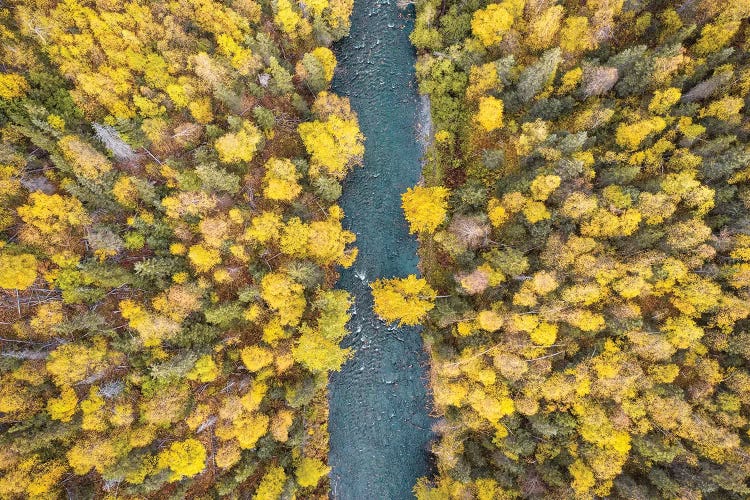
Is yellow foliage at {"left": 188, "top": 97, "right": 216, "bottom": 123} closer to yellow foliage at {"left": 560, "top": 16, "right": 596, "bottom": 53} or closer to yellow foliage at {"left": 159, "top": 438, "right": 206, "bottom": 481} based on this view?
yellow foliage at {"left": 159, "top": 438, "right": 206, "bottom": 481}

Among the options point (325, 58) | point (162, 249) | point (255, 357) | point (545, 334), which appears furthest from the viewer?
point (325, 58)

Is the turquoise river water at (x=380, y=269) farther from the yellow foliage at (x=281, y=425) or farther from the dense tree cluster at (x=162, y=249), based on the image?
the yellow foliage at (x=281, y=425)

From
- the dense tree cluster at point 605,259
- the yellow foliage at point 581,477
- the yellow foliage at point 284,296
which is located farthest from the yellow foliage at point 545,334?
the yellow foliage at point 284,296

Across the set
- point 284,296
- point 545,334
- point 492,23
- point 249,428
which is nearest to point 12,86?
point 284,296

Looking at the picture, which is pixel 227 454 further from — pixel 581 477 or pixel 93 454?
pixel 581 477

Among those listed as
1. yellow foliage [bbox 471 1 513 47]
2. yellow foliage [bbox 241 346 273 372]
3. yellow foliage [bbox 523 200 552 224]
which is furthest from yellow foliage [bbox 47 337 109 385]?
yellow foliage [bbox 471 1 513 47]

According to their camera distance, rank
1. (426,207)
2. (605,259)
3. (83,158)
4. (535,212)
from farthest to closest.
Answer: (426,207), (535,212), (605,259), (83,158)

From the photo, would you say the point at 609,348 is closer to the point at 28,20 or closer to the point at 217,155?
the point at 217,155
